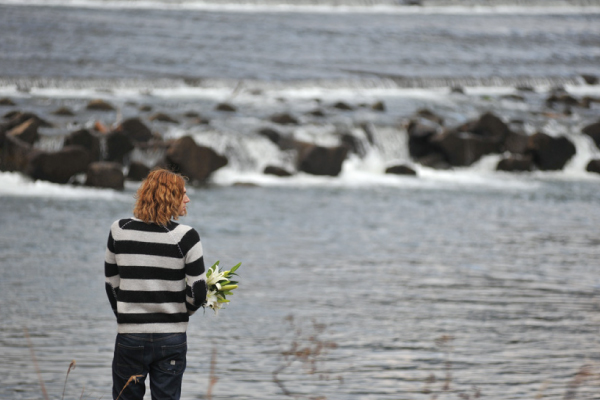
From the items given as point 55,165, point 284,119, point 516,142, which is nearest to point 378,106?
point 284,119

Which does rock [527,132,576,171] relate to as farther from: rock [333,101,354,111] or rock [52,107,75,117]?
rock [52,107,75,117]

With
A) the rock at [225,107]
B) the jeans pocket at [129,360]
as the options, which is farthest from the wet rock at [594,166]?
the jeans pocket at [129,360]

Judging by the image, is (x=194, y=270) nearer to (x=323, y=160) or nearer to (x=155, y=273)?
(x=155, y=273)

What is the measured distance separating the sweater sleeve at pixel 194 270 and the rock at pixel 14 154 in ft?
54.1

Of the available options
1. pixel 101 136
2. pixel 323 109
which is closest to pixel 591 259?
pixel 101 136

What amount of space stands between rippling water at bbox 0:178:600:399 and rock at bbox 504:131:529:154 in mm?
8488

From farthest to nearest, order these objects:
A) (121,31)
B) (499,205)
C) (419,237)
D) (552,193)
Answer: (121,31)
(552,193)
(499,205)
(419,237)

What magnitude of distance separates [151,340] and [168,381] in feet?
0.75

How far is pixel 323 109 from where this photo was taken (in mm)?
30859

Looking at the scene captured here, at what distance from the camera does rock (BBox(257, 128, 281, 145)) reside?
24.8 m

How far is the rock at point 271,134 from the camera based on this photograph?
2477 centimetres

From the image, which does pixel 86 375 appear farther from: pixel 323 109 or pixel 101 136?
pixel 323 109

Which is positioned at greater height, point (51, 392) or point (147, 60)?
point (147, 60)

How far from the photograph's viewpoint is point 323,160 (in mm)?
22641
